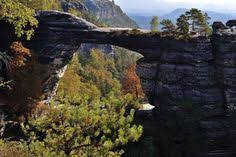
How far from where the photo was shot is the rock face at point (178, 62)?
42.7 meters

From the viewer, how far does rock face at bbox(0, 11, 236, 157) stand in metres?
42.7

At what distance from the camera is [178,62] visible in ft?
144

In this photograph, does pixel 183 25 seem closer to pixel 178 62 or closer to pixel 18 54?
pixel 178 62

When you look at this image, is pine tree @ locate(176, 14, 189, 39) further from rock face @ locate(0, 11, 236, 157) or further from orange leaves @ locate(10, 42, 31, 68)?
orange leaves @ locate(10, 42, 31, 68)

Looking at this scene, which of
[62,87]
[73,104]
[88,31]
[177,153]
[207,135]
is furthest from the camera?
[62,87]

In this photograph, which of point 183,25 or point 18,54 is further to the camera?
point 183,25

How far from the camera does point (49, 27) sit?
4588cm

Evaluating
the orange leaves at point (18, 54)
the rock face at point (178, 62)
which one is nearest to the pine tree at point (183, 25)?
the rock face at point (178, 62)

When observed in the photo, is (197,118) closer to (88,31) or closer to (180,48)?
(180,48)

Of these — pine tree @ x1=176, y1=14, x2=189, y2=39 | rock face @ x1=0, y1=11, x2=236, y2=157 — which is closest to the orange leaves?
rock face @ x1=0, y1=11, x2=236, y2=157

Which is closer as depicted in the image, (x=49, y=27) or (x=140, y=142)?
(x=140, y=142)

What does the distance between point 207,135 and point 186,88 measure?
5.30 metres

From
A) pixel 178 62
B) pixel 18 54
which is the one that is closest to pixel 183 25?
pixel 178 62

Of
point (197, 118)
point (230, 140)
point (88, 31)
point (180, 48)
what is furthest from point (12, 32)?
point (230, 140)
